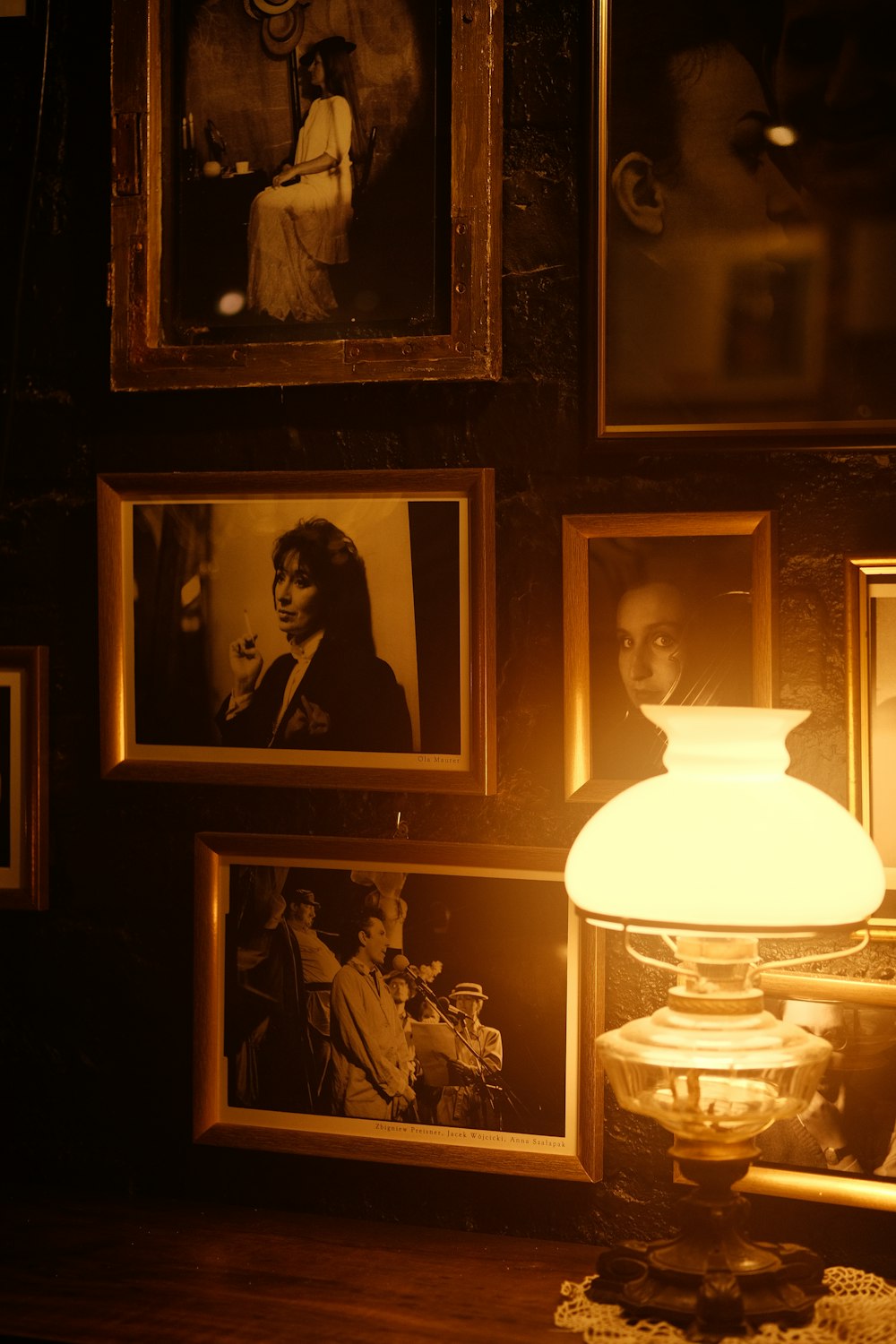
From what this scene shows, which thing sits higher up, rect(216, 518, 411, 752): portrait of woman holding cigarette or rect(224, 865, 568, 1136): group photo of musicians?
rect(216, 518, 411, 752): portrait of woman holding cigarette

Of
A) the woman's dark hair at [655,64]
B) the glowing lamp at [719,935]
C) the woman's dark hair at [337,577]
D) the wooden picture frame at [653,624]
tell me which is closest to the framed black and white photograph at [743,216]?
the woman's dark hair at [655,64]

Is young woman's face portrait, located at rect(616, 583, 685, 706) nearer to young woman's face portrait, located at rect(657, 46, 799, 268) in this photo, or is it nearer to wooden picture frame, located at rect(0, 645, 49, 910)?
young woman's face portrait, located at rect(657, 46, 799, 268)

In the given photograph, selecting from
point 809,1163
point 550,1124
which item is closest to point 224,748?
point 550,1124

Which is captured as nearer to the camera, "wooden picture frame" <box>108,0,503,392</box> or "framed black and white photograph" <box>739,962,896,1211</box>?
"framed black and white photograph" <box>739,962,896,1211</box>

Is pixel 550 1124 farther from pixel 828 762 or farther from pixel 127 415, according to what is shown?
pixel 127 415

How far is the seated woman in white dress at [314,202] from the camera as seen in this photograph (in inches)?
79.6

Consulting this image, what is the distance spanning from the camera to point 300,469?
6.86 ft

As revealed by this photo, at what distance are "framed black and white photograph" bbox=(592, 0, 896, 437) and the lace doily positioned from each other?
1.19 meters

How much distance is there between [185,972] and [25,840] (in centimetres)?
→ 35

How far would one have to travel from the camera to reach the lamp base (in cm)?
155

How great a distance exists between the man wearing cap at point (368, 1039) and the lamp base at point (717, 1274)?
0.51m

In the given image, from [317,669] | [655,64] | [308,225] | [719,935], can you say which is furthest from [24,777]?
[655,64]

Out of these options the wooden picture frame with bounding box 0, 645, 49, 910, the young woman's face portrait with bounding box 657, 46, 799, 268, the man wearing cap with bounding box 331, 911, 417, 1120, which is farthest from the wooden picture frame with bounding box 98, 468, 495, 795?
the young woman's face portrait with bounding box 657, 46, 799, 268

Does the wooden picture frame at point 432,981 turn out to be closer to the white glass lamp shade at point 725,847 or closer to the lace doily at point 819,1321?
the lace doily at point 819,1321
